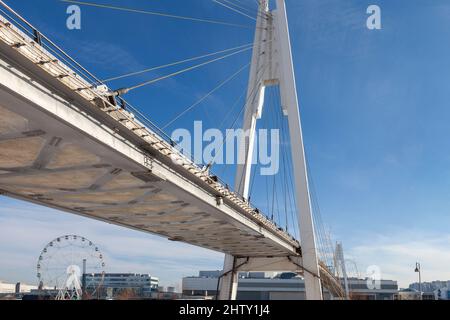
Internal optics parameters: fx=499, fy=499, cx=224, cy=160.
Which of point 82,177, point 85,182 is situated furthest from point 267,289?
point 82,177

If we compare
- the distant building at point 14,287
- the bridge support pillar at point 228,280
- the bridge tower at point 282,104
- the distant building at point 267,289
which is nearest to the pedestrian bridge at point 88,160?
the bridge tower at point 282,104

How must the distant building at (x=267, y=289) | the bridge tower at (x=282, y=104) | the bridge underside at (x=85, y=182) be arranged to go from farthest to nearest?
the distant building at (x=267, y=289), the bridge tower at (x=282, y=104), the bridge underside at (x=85, y=182)

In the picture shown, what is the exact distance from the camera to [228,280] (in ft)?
195

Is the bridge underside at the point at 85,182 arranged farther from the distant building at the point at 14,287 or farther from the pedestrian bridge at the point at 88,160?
the distant building at the point at 14,287

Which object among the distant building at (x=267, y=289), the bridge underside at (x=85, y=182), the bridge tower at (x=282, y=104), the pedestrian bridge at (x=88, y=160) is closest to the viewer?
the pedestrian bridge at (x=88, y=160)

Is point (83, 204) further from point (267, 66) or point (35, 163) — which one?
point (267, 66)

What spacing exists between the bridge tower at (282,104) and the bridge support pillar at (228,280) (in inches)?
398

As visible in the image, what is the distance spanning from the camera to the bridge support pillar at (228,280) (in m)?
58.8

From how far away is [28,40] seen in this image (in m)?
13.3

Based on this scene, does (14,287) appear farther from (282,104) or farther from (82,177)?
(82,177)

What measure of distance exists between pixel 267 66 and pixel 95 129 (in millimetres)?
39267

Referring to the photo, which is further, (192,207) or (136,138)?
(192,207)

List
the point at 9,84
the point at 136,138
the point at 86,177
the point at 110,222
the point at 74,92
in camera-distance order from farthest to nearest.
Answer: the point at 110,222
the point at 86,177
the point at 136,138
the point at 74,92
the point at 9,84

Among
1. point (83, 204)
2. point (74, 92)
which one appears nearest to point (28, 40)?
point (74, 92)
